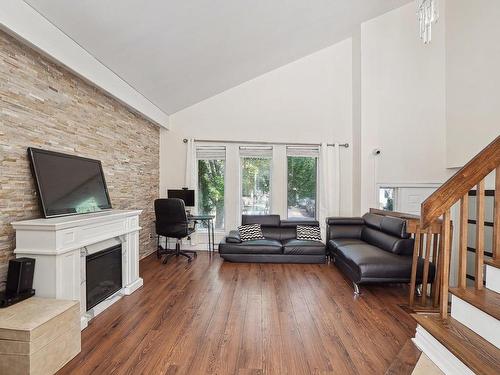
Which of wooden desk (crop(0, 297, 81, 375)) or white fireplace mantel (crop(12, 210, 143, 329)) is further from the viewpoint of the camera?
white fireplace mantel (crop(12, 210, 143, 329))

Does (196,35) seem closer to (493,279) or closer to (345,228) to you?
(493,279)

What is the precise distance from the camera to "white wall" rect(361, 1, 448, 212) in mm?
5156

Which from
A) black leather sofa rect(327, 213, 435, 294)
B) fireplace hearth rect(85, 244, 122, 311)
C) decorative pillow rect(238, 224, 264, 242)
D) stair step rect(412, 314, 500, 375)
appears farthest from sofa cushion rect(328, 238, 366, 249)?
fireplace hearth rect(85, 244, 122, 311)

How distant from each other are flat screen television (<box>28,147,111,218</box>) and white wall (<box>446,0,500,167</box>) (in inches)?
230

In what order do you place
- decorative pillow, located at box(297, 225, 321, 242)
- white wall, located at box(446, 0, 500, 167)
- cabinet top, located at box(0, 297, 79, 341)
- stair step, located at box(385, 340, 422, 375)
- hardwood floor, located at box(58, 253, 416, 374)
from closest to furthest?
cabinet top, located at box(0, 297, 79, 341), stair step, located at box(385, 340, 422, 375), hardwood floor, located at box(58, 253, 416, 374), white wall, located at box(446, 0, 500, 167), decorative pillow, located at box(297, 225, 321, 242)

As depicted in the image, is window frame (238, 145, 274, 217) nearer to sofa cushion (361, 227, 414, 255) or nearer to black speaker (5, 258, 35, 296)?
sofa cushion (361, 227, 414, 255)

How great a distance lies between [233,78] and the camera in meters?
4.96

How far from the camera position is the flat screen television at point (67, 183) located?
7.84ft

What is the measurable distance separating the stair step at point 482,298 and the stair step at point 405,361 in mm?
710

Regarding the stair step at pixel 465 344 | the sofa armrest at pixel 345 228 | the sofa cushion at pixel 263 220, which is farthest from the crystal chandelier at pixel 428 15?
the sofa cushion at pixel 263 220

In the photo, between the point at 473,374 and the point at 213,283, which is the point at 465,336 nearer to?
the point at 473,374

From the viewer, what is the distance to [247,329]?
7.75 feet

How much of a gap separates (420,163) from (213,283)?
468 centimetres

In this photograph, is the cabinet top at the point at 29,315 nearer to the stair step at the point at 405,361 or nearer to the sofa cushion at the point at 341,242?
the stair step at the point at 405,361
